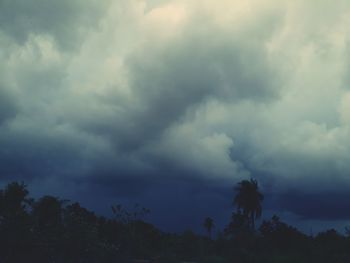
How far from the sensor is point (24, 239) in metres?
43.6

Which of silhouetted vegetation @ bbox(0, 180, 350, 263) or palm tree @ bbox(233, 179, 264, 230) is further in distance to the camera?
palm tree @ bbox(233, 179, 264, 230)

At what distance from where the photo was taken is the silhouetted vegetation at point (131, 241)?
4441cm

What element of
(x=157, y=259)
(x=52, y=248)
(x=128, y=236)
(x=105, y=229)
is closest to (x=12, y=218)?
(x=52, y=248)

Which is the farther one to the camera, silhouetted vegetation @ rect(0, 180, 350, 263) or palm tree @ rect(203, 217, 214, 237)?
palm tree @ rect(203, 217, 214, 237)

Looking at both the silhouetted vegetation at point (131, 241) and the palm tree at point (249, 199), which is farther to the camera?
the palm tree at point (249, 199)

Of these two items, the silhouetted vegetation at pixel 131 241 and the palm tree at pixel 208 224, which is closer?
the silhouetted vegetation at pixel 131 241

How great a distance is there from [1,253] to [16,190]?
1131 inches

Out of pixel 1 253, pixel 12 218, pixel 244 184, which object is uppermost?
pixel 244 184

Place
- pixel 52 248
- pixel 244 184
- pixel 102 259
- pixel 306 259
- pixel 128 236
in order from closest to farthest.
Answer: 1. pixel 52 248
2. pixel 102 259
3. pixel 306 259
4. pixel 128 236
5. pixel 244 184

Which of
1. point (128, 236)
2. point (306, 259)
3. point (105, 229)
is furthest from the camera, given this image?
point (105, 229)

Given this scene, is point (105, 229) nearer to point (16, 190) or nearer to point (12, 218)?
point (16, 190)

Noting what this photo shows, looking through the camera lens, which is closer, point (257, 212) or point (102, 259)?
point (102, 259)

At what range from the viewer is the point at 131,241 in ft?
215

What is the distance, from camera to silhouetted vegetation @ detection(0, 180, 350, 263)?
4441cm
